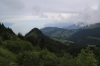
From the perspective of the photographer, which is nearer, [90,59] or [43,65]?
[43,65]

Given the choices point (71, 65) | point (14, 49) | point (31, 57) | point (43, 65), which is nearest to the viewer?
point (71, 65)

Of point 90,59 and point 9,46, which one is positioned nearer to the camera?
point 90,59

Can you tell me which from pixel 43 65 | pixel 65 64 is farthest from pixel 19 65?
pixel 65 64

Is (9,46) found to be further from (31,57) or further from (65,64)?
(65,64)

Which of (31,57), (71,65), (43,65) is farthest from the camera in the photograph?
(31,57)

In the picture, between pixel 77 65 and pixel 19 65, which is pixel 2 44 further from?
pixel 77 65

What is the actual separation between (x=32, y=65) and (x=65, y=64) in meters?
7.49

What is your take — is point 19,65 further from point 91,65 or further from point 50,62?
point 91,65

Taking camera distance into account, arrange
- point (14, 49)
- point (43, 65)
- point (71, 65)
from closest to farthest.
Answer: point (71, 65)
point (43, 65)
point (14, 49)

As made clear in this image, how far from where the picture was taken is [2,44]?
71.3 meters

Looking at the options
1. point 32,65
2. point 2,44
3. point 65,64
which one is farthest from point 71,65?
point 2,44

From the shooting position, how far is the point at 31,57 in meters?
37.3

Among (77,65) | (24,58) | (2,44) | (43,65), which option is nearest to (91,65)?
(77,65)

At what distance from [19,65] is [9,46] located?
3352 centimetres
